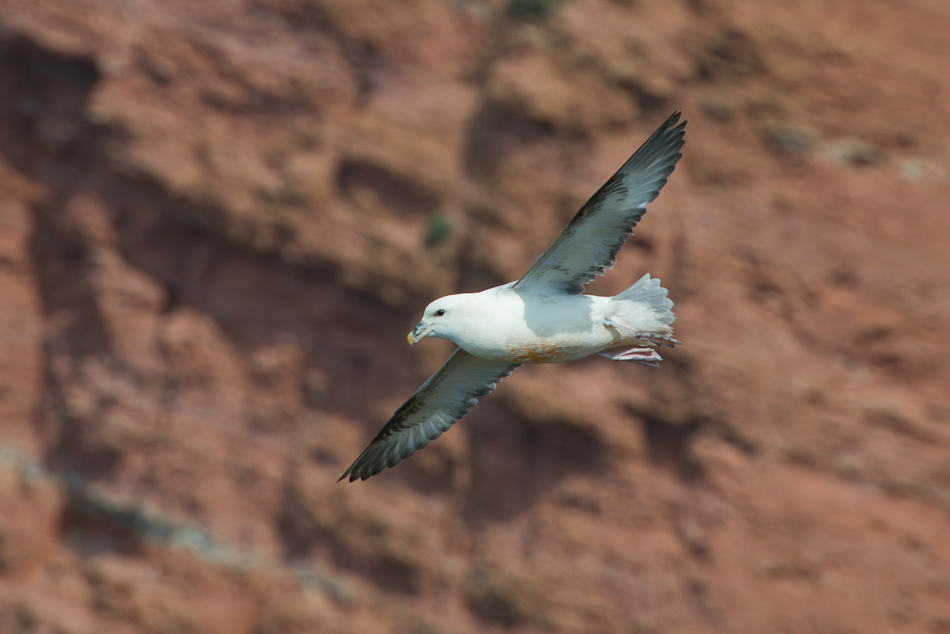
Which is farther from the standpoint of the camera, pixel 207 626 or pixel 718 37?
pixel 207 626

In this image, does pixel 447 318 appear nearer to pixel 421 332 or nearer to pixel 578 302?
pixel 421 332

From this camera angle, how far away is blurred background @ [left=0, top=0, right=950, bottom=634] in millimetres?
7922

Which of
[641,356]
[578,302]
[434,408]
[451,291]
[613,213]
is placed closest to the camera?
[613,213]

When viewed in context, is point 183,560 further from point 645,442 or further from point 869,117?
point 869,117

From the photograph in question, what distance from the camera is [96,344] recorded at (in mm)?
9492

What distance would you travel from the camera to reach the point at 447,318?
4.09m

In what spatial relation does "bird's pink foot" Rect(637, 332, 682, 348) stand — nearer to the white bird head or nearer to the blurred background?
the white bird head

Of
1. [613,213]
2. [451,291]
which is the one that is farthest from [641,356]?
[451,291]

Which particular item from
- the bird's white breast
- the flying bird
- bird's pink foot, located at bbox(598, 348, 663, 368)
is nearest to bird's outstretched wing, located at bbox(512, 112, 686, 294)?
the flying bird

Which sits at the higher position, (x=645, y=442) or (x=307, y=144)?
(x=307, y=144)

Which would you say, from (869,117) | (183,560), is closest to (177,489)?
(183,560)

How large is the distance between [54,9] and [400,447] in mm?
6755

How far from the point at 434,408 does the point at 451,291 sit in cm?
388

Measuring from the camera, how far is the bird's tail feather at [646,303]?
13.9 ft
